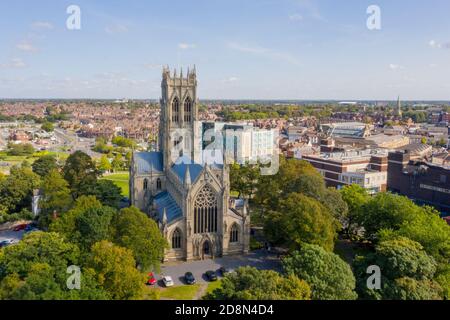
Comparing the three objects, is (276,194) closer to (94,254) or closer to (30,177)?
(94,254)

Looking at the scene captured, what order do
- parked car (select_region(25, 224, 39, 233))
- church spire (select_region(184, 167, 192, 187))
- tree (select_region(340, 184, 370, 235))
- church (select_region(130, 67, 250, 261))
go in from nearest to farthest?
church spire (select_region(184, 167, 192, 187)), church (select_region(130, 67, 250, 261)), tree (select_region(340, 184, 370, 235)), parked car (select_region(25, 224, 39, 233))

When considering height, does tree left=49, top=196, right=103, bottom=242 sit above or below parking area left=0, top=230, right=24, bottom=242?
above

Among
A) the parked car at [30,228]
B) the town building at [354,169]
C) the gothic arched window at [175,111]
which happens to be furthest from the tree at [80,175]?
the town building at [354,169]

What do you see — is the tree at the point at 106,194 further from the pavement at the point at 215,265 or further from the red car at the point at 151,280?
the red car at the point at 151,280

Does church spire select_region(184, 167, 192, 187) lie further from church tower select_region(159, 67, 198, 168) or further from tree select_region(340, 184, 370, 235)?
tree select_region(340, 184, 370, 235)

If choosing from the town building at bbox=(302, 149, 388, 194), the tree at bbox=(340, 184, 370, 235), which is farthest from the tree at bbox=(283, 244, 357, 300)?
the town building at bbox=(302, 149, 388, 194)
